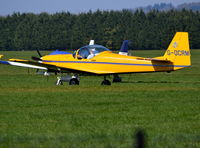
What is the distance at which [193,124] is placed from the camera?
11.2 m

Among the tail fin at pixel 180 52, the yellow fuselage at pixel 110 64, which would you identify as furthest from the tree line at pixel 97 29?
the tail fin at pixel 180 52

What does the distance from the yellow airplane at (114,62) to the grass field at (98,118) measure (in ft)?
13.5

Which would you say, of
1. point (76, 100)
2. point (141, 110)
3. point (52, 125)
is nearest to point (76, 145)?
point (52, 125)

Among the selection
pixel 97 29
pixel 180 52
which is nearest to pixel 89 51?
pixel 180 52

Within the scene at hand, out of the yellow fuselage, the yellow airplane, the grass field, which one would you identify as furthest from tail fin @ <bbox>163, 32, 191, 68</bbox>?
the grass field

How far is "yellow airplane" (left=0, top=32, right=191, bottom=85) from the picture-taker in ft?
74.4

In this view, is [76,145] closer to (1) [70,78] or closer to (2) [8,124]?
(2) [8,124]

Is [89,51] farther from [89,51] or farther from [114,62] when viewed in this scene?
[114,62]

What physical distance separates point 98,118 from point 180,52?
1133cm

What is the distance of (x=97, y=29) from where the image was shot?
136 metres

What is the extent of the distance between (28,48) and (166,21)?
33.8 m

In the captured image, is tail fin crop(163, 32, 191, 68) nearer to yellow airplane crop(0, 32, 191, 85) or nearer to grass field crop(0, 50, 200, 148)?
yellow airplane crop(0, 32, 191, 85)

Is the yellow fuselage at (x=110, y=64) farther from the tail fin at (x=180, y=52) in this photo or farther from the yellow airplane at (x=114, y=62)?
the tail fin at (x=180, y=52)

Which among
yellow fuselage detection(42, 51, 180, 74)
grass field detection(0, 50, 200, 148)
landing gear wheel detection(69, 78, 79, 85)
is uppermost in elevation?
yellow fuselage detection(42, 51, 180, 74)
